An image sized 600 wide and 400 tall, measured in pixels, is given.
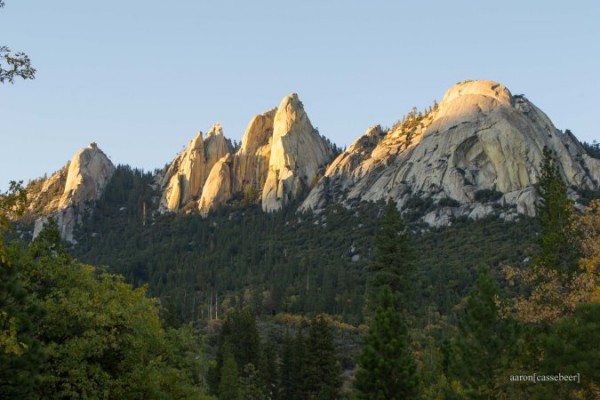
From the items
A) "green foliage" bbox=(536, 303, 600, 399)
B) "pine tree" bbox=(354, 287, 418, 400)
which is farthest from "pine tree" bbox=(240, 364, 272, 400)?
"green foliage" bbox=(536, 303, 600, 399)

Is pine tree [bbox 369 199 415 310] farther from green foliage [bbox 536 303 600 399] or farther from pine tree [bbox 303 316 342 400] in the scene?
green foliage [bbox 536 303 600 399]

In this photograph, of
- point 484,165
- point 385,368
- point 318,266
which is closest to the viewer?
point 385,368

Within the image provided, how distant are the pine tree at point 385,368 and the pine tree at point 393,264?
8.81 meters

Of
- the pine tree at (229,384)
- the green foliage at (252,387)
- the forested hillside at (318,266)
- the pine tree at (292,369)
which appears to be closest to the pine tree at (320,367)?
the pine tree at (292,369)

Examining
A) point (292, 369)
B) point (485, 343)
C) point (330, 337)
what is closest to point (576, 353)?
point (485, 343)

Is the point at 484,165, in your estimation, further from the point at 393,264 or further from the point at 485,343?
the point at 485,343

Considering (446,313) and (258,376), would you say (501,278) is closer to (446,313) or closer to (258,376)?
(446,313)

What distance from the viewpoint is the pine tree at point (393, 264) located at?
49.5m

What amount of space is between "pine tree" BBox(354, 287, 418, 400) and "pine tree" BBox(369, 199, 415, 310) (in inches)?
347

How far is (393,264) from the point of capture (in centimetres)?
4991

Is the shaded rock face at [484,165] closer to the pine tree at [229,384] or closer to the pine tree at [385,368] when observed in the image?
the pine tree at [229,384]

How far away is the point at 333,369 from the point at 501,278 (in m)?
68.7

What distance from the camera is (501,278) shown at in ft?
401

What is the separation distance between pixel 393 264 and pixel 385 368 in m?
12.0
